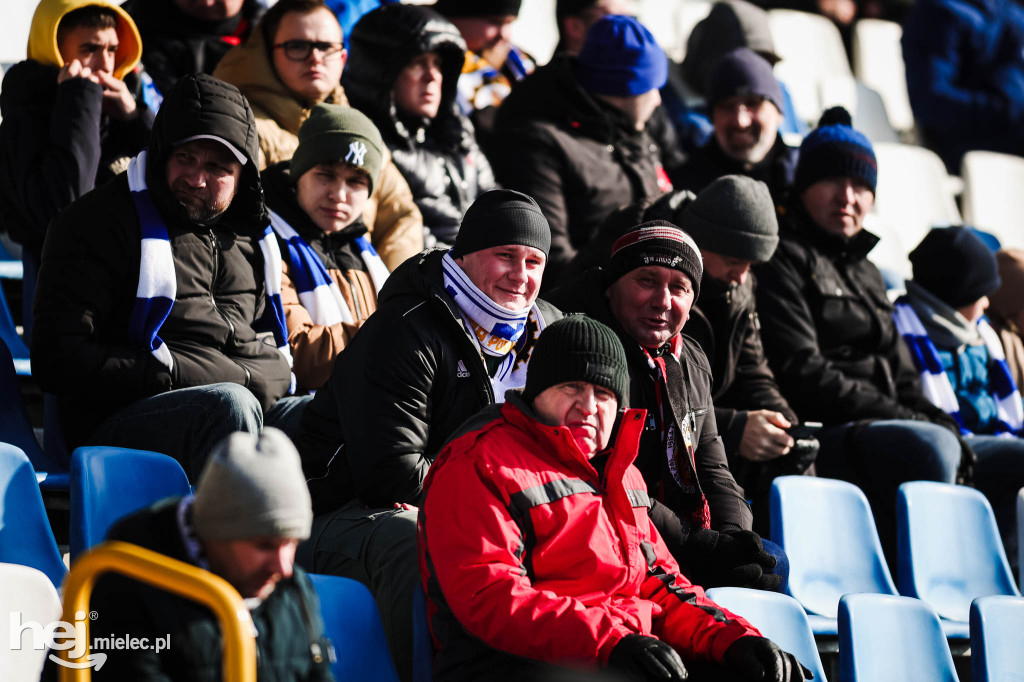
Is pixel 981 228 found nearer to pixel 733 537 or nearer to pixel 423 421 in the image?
pixel 733 537

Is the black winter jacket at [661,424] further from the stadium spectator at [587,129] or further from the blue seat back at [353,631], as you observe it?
the stadium spectator at [587,129]

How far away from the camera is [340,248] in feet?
13.8

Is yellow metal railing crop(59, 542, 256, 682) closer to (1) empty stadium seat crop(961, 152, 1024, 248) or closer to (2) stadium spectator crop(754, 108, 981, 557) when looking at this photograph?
(2) stadium spectator crop(754, 108, 981, 557)

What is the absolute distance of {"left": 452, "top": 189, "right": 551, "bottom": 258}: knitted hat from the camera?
3223 mm

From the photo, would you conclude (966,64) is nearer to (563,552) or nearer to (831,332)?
(831,332)

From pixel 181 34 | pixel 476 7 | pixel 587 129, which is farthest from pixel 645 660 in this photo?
pixel 476 7

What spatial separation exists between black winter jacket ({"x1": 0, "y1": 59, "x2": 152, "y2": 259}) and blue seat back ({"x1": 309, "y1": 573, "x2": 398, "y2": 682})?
1929 mm

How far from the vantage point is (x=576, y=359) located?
2660 millimetres

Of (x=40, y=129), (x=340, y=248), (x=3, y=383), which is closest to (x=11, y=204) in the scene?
(x=40, y=129)

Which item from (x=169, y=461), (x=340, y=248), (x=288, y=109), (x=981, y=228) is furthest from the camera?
(x=981, y=228)

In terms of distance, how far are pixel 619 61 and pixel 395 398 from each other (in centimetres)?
264

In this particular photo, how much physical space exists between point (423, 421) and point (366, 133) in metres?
1.34

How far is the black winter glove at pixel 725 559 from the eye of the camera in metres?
3.21

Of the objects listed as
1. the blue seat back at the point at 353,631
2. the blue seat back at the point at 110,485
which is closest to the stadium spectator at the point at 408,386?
the blue seat back at the point at 353,631
